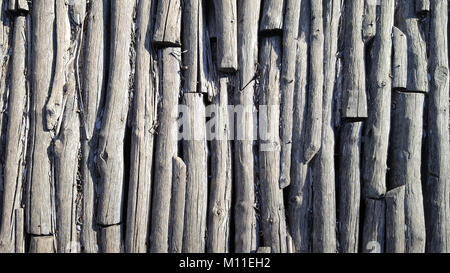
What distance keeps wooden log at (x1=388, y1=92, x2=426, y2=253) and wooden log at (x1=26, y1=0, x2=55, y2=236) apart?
2880 millimetres

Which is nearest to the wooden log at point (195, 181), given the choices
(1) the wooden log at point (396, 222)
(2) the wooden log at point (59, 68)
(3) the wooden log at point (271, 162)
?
(3) the wooden log at point (271, 162)

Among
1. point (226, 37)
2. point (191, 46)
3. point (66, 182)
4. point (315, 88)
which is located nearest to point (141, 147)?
point (66, 182)

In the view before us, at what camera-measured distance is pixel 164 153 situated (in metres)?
3.13

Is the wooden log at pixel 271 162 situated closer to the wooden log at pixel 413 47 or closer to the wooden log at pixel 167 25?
the wooden log at pixel 167 25

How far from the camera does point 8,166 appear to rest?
3135 mm

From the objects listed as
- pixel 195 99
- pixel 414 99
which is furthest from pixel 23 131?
pixel 414 99

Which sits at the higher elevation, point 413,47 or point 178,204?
point 413,47

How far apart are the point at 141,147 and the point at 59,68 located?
96 cm

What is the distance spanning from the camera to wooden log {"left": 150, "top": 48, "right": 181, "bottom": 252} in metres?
3.12

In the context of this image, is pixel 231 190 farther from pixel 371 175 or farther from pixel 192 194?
pixel 371 175

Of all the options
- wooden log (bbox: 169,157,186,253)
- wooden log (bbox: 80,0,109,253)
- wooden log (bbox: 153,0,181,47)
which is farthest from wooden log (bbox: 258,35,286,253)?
wooden log (bbox: 80,0,109,253)

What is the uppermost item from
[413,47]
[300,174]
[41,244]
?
[413,47]

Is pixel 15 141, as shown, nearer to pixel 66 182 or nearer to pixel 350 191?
pixel 66 182

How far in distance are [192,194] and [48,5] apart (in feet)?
6.56
